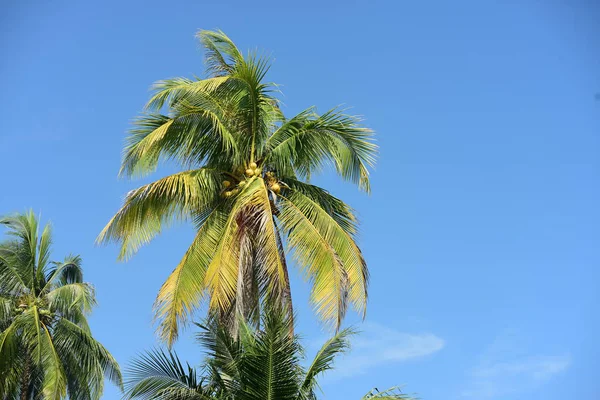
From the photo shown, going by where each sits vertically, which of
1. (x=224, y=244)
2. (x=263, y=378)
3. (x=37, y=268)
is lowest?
(x=263, y=378)

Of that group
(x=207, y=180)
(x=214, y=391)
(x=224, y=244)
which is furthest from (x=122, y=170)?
(x=214, y=391)

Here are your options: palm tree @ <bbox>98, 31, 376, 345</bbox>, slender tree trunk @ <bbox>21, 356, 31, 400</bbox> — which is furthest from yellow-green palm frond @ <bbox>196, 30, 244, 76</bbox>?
slender tree trunk @ <bbox>21, 356, 31, 400</bbox>

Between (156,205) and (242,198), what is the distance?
6.20 ft

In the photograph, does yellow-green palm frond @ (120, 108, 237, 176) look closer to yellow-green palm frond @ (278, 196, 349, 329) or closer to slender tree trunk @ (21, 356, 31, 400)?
yellow-green palm frond @ (278, 196, 349, 329)

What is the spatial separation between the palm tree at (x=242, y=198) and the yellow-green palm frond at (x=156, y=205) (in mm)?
23

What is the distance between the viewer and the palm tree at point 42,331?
23.5 metres

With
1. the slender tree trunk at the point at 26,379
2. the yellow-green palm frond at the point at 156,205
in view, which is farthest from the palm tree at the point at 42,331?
the yellow-green palm frond at the point at 156,205

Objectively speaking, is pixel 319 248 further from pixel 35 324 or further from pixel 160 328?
pixel 35 324

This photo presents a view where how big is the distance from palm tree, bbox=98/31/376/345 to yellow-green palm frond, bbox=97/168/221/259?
0.02m

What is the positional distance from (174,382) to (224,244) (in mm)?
2828

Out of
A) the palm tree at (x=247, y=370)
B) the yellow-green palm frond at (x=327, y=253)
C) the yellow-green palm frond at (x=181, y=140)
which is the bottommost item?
the palm tree at (x=247, y=370)

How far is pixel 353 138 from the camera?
55.0ft

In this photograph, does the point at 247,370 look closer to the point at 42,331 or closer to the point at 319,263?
the point at 319,263

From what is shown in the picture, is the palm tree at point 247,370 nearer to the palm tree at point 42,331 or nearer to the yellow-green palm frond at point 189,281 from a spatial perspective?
the yellow-green palm frond at point 189,281
